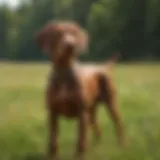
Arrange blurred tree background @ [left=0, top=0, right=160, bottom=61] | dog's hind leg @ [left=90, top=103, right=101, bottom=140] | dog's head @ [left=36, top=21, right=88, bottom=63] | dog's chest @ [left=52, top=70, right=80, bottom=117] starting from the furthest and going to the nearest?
dog's hind leg @ [left=90, top=103, right=101, bottom=140], dog's chest @ [left=52, top=70, right=80, bottom=117], dog's head @ [left=36, top=21, right=88, bottom=63], blurred tree background @ [left=0, top=0, right=160, bottom=61]

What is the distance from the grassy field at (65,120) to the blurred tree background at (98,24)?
6cm

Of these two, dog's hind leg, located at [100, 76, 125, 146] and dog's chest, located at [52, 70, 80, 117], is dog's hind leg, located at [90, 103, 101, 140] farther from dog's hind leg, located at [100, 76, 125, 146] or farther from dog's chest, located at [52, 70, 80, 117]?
dog's chest, located at [52, 70, 80, 117]

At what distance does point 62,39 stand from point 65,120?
2.06ft

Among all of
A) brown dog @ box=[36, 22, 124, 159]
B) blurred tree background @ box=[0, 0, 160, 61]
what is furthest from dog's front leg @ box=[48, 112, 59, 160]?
blurred tree background @ box=[0, 0, 160, 61]

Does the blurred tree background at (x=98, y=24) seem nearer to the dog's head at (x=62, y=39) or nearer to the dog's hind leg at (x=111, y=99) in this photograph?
the dog's head at (x=62, y=39)

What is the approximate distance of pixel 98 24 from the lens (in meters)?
1.76

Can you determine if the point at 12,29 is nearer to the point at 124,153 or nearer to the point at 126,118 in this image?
the point at 124,153

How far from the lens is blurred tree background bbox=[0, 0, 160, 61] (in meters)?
1.68

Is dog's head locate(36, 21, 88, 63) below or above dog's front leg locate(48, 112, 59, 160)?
above

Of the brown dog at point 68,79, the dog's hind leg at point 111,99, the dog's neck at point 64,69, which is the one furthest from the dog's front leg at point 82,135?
the dog's hind leg at point 111,99

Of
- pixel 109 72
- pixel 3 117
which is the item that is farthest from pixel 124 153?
pixel 3 117

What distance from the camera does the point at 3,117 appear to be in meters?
2.25

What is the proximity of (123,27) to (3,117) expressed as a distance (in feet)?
2.51

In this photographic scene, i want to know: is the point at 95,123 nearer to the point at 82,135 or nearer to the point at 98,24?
the point at 82,135
